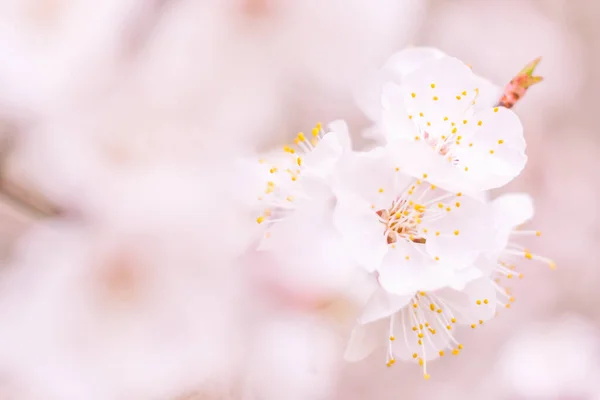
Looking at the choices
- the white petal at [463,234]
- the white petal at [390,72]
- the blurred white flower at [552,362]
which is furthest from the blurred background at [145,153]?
the blurred white flower at [552,362]

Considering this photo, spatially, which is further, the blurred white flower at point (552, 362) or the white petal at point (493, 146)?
the blurred white flower at point (552, 362)

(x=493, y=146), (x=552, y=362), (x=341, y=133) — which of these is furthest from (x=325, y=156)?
(x=552, y=362)

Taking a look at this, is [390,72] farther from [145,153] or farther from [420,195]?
[145,153]

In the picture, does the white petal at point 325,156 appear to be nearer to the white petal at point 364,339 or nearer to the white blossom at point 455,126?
the white blossom at point 455,126

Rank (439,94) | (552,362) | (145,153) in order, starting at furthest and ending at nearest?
(552,362) → (439,94) → (145,153)

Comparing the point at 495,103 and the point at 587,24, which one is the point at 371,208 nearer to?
the point at 495,103

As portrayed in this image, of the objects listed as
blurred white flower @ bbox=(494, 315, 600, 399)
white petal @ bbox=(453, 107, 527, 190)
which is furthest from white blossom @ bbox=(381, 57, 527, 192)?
blurred white flower @ bbox=(494, 315, 600, 399)
